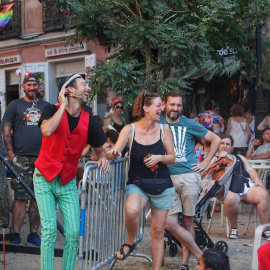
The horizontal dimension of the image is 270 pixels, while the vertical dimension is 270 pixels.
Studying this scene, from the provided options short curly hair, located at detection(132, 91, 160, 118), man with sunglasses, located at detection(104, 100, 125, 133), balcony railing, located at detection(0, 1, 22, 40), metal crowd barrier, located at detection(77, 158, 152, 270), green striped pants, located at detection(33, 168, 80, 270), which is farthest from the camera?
balcony railing, located at detection(0, 1, 22, 40)

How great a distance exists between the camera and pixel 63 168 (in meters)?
5.50

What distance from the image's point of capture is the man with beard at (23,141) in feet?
25.6

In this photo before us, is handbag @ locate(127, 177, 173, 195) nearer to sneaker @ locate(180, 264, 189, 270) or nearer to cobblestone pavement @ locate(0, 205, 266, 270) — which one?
sneaker @ locate(180, 264, 189, 270)

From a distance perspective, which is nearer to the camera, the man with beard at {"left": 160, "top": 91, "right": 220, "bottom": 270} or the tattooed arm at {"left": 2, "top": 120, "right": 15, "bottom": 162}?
the man with beard at {"left": 160, "top": 91, "right": 220, "bottom": 270}

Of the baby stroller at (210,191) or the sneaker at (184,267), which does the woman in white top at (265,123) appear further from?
the sneaker at (184,267)

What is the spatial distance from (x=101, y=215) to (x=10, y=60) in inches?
781

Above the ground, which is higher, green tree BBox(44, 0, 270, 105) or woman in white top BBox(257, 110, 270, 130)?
green tree BBox(44, 0, 270, 105)

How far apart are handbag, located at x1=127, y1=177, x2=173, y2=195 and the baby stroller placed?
56.0 inches

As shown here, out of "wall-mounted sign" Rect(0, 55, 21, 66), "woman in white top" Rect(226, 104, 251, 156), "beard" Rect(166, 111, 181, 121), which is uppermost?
"wall-mounted sign" Rect(0, 55, 21, 66)

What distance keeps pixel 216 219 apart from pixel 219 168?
86.1 inches

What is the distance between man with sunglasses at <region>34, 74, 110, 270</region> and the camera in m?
5.39

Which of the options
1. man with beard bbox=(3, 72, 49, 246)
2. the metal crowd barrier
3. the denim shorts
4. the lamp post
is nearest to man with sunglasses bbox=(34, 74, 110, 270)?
the metal crowd barrier

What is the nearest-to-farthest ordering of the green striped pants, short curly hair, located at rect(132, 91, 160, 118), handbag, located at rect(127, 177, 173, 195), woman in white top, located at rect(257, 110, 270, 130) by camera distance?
the green striped pants → handbag, located at rect(127, 177, 173, 195) → short curly hair, located at rect(132, 91, 160, 118) → woman in white top, located at rect(257, 110, 270, 130)

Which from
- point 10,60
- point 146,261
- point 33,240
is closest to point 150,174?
point 146,261
